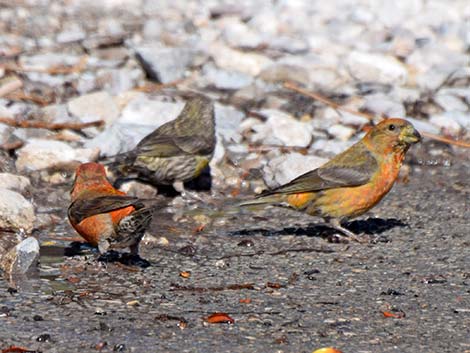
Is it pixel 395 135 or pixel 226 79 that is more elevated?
pixel 395 135

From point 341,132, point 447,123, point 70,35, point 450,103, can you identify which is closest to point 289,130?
point 341,132

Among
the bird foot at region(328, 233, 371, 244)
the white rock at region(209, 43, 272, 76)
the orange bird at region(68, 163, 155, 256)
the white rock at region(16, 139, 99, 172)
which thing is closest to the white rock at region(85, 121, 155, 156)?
the white rock at region(16, 139, 99, 172)

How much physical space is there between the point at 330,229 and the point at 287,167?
3.22 feet

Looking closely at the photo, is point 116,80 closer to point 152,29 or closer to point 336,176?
point 152,29

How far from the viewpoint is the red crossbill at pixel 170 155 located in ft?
29.3

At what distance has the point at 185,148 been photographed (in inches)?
363

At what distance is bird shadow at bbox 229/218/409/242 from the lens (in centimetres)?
778

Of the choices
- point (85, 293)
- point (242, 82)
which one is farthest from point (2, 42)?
point (85, 293)

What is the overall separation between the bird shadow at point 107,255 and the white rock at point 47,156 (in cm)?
159

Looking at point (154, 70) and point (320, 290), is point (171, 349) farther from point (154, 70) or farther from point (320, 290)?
point (154, 70)

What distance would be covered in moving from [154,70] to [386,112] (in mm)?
2446

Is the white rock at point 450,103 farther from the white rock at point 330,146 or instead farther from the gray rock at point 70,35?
the gray rock at point 70,35

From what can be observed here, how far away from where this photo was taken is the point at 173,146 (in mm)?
9188

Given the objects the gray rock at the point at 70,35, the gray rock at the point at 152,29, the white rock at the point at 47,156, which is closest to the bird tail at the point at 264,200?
the white rock at the point at 47,156
